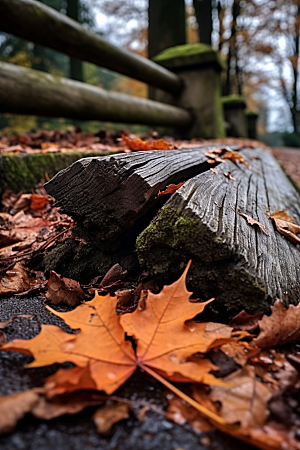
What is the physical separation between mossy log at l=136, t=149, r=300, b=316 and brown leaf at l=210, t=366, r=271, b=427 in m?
0.29

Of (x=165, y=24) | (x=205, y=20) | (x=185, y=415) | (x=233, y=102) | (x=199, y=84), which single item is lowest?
(x=185, y=415)

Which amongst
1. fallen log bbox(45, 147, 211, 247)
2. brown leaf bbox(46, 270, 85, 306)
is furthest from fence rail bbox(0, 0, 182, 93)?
brown leaf bbox(46, 270, 85, 306)

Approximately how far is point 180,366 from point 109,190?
1.99ft

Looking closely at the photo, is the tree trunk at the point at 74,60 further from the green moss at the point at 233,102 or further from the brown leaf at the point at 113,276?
the brown leaf at the point at 113,276

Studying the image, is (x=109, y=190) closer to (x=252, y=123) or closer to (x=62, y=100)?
(x=62, y=100)

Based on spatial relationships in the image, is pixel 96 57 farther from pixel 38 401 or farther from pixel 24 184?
pixel 38 401

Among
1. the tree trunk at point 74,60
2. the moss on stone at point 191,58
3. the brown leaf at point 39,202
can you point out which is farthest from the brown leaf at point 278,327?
the tree trunk at point 74,60

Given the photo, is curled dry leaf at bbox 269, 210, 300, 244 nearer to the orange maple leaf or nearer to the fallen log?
the fallen log

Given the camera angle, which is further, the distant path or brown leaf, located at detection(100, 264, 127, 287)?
the distant path

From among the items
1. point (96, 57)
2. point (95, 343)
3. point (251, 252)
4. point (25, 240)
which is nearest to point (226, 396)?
point (95, 343)

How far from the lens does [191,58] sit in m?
5.44

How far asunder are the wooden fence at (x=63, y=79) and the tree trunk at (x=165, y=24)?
363cm

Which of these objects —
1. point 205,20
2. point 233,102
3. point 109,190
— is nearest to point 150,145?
point 109,190

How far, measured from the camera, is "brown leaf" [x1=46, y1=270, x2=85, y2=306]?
3.70ft
